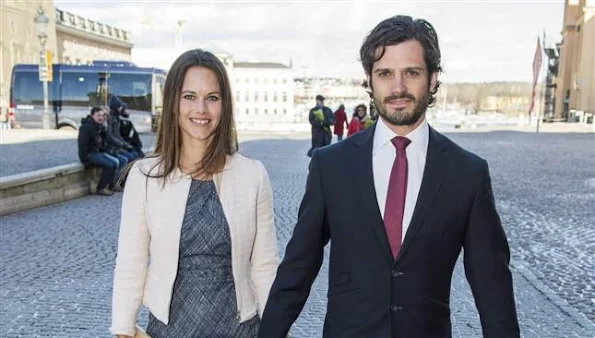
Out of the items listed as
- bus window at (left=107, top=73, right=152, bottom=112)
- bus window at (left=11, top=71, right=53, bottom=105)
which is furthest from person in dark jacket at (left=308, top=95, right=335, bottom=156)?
bus window at (left=11, top=71, right=53, bottom=105)

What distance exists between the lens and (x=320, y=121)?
1798 centimetres

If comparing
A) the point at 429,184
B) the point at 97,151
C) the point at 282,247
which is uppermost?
the point at 429,184

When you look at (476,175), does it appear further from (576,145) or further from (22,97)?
(22,97)

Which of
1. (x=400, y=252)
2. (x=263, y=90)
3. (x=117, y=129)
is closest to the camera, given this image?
(x=400, y=252)

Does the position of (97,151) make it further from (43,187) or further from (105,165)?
(43,187)

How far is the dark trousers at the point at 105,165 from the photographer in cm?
1166

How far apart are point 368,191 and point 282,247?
5535 mm

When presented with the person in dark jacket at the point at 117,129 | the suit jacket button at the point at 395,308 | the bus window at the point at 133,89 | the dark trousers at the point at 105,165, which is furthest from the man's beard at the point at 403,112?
the bus window at the point at 133,89

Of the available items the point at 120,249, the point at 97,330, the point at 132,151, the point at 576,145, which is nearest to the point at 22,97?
the point at 132,151

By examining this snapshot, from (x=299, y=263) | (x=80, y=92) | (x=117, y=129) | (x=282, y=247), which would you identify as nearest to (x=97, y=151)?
(x=117, y=129)

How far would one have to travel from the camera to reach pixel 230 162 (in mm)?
2473

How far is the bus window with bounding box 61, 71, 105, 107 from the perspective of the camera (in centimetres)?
2995

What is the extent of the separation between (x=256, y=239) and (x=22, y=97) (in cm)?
3082

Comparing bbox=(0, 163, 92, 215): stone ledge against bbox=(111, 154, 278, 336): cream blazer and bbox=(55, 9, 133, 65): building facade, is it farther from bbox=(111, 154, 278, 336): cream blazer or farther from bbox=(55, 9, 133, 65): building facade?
bbox=(55, 9, 133, 65): building facade
